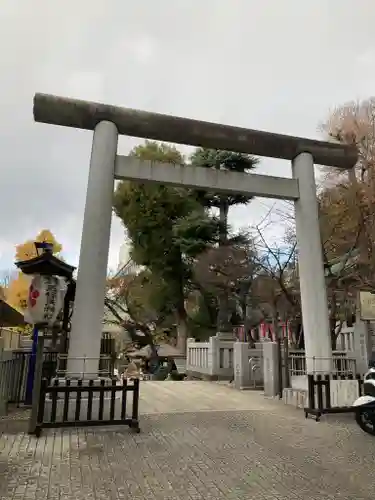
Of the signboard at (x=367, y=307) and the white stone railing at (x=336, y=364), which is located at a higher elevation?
the signboard at (x=367, y=307)

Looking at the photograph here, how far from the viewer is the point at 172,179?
8.59 metres

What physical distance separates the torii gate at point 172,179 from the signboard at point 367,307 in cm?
178

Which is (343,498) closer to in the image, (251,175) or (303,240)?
(303,240)

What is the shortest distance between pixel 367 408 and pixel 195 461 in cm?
303

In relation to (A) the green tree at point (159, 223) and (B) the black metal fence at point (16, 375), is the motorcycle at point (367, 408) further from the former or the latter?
(A) the green tree at point (159, 223)

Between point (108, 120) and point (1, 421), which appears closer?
point (1, 421)

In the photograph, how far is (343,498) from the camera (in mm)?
3680

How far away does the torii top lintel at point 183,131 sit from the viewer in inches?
315

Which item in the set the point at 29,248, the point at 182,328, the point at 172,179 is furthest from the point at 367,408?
the point at 29,248

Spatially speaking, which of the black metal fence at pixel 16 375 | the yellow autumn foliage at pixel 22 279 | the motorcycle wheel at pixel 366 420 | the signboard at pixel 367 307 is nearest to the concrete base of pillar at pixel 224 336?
the signboard at pixel 367 307

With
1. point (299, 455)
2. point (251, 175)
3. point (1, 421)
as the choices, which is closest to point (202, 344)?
point (251, 175)

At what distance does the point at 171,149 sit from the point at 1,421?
18.7 metres

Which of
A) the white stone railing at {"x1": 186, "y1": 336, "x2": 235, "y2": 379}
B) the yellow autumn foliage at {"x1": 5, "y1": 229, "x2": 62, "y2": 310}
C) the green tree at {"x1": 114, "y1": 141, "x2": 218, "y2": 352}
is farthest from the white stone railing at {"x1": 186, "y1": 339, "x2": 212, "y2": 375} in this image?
the yellow autumn foliage at {"x1": 5, "y1": 229, "x2": 62, "y2": 310}

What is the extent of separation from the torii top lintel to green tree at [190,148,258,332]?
27.0 ft
